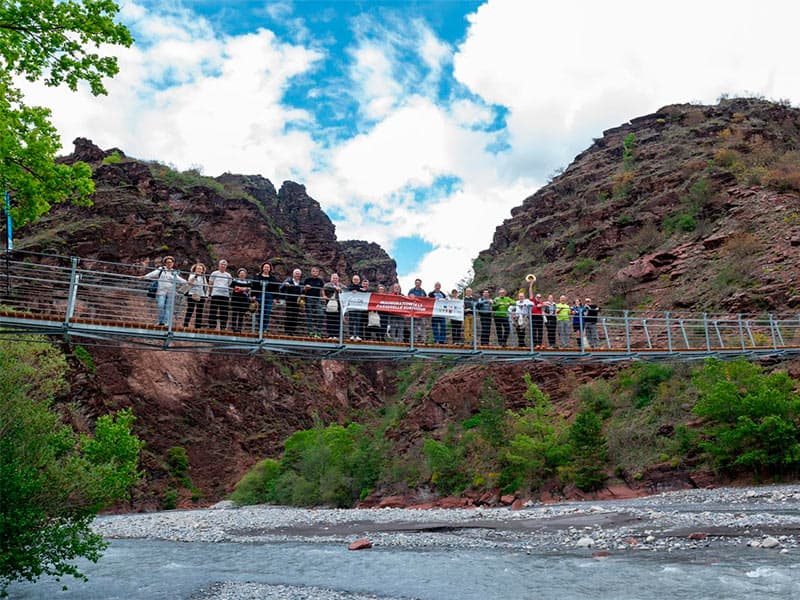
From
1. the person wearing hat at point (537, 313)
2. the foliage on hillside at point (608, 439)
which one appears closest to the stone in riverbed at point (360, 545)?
the person wearing hat at point (537, 313)

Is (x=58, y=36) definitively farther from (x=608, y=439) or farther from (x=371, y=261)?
(x=371, y=261)

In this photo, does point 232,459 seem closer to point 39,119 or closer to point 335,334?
point 335,334

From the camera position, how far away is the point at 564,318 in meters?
13.6

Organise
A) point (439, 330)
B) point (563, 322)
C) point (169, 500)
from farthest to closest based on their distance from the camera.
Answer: point (169, 500) → point (563, 322) → point (439, 330)

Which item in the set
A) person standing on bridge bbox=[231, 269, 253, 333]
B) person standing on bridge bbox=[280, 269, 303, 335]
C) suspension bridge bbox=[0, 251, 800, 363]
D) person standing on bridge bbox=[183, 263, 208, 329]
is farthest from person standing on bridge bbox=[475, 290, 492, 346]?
person standing on bridge bbox=[183, 263, 208, 329]

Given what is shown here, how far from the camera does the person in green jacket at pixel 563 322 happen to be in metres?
13.9

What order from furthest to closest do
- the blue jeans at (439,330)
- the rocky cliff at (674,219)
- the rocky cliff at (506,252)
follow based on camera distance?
the rocky cliff at (506,252), the rocky cliff at (674,219), the blue jeans at (439,330)

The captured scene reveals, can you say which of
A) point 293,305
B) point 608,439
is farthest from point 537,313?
point 608,439

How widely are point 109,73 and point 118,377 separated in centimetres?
4683

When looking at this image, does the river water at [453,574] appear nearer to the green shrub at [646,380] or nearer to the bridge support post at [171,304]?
the bridge support post at [171,304]

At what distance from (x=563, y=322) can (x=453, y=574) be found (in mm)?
6717

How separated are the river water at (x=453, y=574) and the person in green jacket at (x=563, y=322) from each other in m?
4.92

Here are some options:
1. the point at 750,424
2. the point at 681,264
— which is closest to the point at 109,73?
the point at 750,424

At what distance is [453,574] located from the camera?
1027cm
